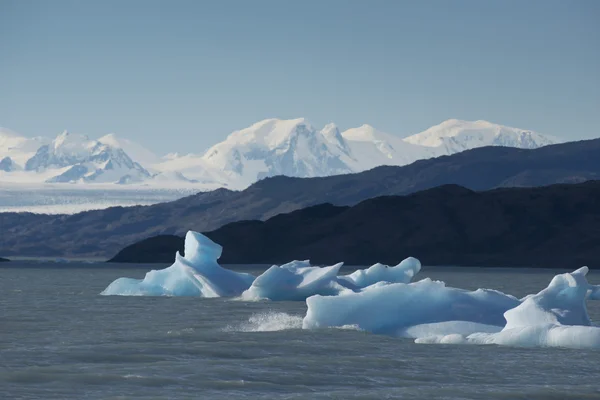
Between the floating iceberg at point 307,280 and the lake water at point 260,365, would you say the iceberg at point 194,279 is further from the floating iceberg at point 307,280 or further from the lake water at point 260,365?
the lake water at point 260,365

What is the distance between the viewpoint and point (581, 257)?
175 m

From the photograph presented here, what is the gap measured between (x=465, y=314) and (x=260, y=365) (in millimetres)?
9580

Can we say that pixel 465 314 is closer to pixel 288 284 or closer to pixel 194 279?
pixel 288 284

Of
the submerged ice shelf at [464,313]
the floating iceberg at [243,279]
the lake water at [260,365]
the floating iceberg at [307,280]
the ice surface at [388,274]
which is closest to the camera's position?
the lake water at [260,365]

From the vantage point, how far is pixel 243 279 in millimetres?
61031

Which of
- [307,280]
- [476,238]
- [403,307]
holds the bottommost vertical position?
[403,307]

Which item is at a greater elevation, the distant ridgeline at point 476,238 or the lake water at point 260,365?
the distant ridgeline at point 476,238

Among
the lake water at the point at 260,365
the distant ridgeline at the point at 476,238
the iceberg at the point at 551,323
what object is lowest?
the lake water at the point at 260,365

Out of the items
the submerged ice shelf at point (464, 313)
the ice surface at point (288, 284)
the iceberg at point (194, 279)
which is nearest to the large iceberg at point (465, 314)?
the submerged ice shelf at point (464, 313)

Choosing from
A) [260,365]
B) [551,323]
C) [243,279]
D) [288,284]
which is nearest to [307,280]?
[288,284]

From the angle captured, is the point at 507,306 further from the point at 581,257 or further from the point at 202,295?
the point at 581,257

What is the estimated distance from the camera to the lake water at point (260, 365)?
75.8ft

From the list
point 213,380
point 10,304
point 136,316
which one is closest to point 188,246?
point 10,304

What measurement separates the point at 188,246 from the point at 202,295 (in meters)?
3.64
